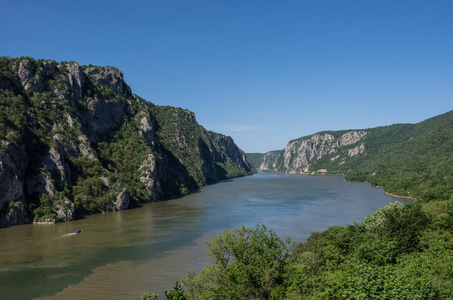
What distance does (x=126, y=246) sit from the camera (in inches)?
2080

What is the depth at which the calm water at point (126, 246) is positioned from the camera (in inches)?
1437

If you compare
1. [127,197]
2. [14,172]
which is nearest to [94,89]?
[127,197]

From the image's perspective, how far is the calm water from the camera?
36.5m

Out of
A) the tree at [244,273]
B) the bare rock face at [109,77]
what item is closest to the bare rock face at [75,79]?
the bare rock face at [109,77]

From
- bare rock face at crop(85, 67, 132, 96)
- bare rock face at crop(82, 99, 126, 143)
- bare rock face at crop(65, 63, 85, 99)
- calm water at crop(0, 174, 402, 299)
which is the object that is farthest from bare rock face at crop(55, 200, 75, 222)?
bare rock face at crop(85, 67, 132, 96)

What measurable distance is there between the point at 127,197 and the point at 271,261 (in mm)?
79560

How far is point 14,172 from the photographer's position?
2788 inches

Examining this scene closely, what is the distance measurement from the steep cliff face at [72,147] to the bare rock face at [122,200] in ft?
0.94

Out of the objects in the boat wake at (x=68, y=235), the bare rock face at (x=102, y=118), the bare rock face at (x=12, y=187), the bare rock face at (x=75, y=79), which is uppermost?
the bare rock face at (x=75, y=79)

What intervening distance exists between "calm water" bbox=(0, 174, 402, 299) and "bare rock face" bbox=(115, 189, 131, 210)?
206 inches

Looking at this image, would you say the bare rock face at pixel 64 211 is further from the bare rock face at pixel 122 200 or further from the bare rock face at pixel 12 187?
the bare rock face at pixel 122 200

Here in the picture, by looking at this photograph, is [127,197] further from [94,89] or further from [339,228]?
[339,228]

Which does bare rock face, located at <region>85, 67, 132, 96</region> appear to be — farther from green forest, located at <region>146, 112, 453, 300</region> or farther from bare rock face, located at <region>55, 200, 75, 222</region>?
green forest, located at <region>146, 112, 453, 300</region>

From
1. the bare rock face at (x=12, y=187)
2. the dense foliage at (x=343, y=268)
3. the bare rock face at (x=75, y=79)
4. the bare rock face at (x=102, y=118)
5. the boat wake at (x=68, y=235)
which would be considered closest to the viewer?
the dense foliage at (x=343, y=268)
